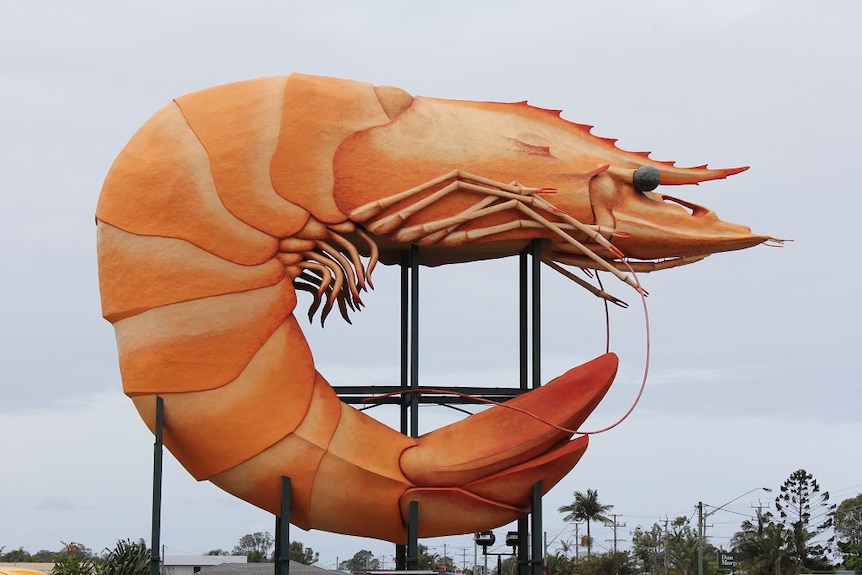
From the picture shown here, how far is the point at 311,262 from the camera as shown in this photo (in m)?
18.2

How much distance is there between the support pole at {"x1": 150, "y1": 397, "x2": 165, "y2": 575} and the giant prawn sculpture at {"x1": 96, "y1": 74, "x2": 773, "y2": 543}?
5.7 inches

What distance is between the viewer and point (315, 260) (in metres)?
18.3

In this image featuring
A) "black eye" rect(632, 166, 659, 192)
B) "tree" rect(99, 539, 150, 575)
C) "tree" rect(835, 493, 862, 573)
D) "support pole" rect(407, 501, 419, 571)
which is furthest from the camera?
"tree" rect(835, 493, 862, 573)

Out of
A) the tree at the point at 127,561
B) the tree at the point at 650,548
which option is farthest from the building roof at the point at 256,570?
the tree at the point at 650,548

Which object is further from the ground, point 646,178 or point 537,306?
point 646,178

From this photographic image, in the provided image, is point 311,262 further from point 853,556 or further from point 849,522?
point 849,522

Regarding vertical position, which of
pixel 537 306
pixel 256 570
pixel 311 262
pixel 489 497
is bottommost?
pixel 256 570

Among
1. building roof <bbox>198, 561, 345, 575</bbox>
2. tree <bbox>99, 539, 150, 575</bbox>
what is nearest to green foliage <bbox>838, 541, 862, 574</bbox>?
building roof <bbox>198, 561, 345, 575</bbox>

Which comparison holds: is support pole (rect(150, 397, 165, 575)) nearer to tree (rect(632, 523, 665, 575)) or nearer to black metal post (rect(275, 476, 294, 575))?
black metal post (rect(275, 476, 294, 575))

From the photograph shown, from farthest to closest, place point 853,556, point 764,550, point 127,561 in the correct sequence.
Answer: point 764,550, point 853,556, point 127,561

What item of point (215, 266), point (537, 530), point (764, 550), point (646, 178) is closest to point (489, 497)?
point (537, 530)

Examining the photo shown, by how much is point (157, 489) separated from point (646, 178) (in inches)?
318

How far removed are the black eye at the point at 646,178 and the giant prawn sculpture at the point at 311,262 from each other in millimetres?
785

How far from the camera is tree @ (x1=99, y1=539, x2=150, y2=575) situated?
28250 mm
